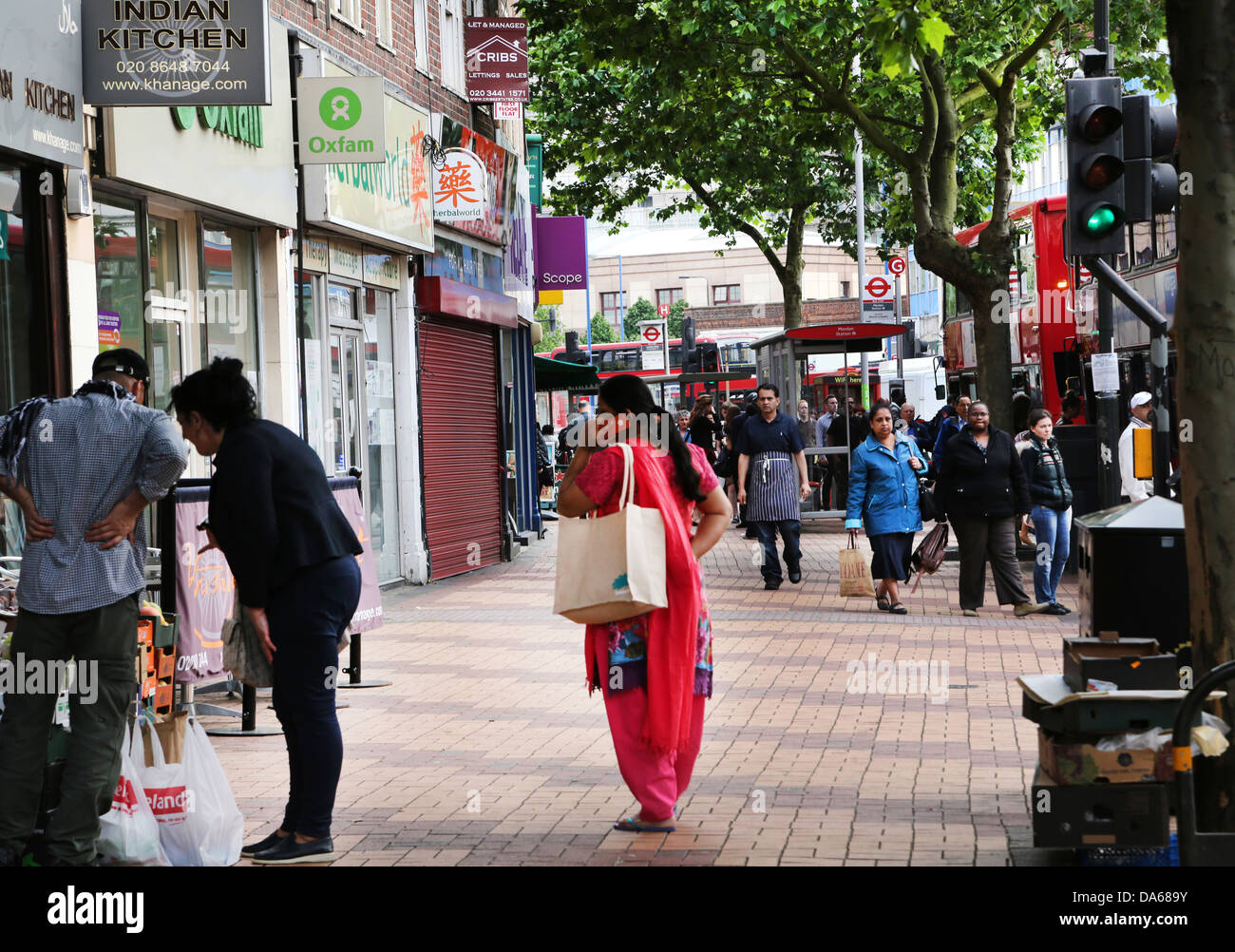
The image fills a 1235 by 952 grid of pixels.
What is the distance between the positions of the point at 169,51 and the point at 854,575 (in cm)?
794

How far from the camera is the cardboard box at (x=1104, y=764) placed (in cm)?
541

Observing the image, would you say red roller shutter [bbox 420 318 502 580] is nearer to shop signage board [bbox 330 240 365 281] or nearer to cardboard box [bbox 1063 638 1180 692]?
shop signage board [bbox 330 240 365 281]

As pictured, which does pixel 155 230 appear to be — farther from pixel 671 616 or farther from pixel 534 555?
pixel 534 555

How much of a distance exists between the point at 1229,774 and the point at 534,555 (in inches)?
647

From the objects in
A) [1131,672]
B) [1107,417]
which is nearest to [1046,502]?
[1107,417]

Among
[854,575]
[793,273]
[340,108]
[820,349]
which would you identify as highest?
[793,273]

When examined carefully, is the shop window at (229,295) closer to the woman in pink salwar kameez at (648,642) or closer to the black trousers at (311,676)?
the woman in pink salwar kameez at (648,642)

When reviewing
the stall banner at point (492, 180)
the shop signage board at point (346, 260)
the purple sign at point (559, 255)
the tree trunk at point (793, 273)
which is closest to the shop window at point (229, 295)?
the shop signage board at point (346, 260)

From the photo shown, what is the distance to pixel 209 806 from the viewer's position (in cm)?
577

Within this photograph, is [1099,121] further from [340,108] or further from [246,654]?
[340,108]

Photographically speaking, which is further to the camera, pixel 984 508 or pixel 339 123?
pixel 984 508

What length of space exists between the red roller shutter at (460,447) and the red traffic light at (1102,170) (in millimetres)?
9848

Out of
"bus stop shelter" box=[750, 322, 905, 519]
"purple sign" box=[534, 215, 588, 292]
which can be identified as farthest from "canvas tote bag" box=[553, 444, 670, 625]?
"purple sign" box=[534, 215, 588, 292]

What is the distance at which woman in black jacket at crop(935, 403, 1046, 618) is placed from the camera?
1375cm
